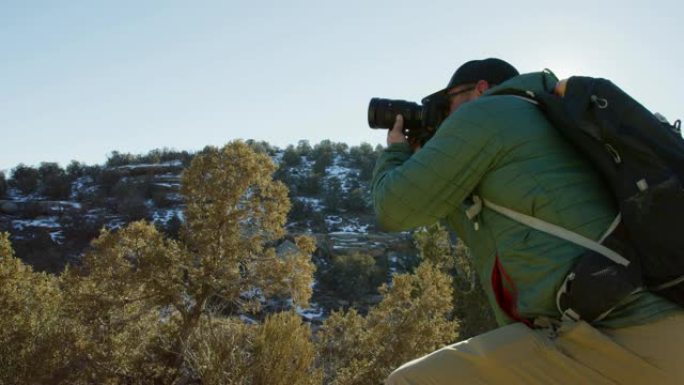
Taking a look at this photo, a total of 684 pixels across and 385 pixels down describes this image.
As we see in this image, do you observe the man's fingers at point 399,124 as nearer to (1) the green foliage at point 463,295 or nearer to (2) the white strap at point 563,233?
(2) the white strap at point 563,233

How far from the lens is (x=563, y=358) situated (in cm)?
108

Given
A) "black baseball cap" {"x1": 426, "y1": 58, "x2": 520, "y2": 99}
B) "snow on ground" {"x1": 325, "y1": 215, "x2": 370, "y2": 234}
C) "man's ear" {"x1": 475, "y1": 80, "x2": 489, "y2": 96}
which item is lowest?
"snow on ground" {"x1": 325, "y1": 215, "x2": 370, "y2": 234}

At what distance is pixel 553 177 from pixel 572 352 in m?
0.33

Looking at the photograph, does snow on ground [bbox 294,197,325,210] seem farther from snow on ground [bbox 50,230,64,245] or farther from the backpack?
the backpack

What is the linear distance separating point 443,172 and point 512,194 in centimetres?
14

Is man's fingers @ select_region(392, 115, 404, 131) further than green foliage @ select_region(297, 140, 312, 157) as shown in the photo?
No

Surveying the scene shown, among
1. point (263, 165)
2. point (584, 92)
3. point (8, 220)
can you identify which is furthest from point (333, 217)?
point (584, 92)

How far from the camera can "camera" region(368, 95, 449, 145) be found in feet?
5.21

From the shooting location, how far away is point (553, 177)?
1.19 metres

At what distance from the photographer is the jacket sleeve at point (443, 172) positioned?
1.24m

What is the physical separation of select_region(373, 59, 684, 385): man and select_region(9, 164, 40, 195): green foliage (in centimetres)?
5530

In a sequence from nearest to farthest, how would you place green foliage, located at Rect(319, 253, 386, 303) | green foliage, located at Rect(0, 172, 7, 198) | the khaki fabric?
the khaki fabric → green foliage, located at Rect(319, 253, 386, 303) → green foliage, located at Rect(0, 172, 7, 198)

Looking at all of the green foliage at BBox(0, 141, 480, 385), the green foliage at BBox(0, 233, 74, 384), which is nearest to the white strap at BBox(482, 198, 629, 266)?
the green foliage at BBox(0, 141, 480, 385)

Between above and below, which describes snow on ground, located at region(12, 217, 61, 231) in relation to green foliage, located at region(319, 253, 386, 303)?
above
